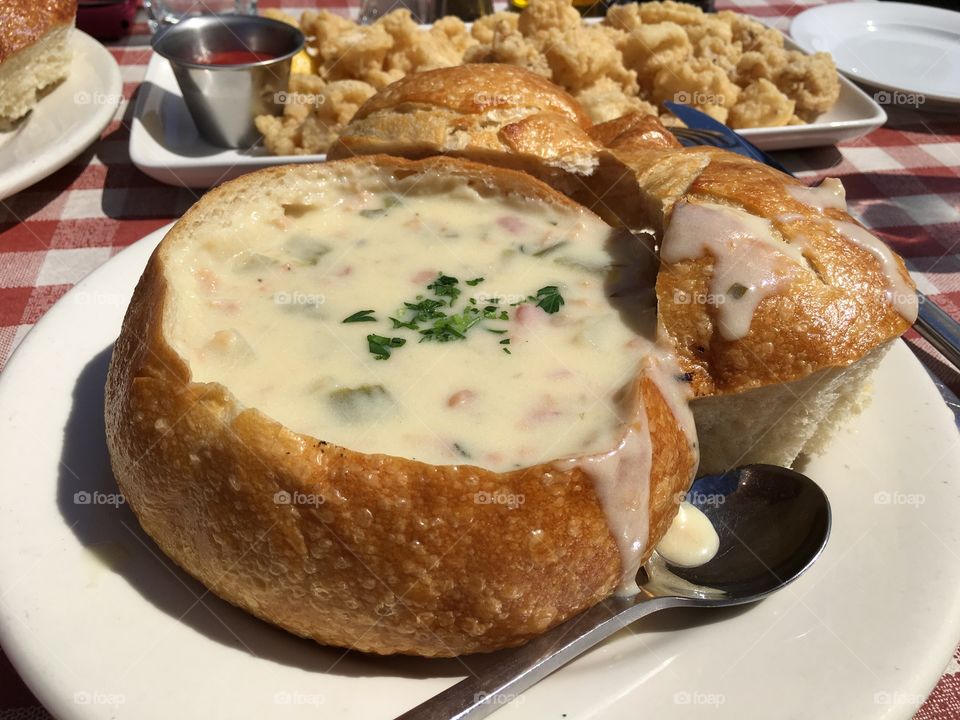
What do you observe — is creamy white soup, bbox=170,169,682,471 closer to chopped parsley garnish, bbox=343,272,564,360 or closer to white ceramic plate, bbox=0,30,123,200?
chopped parsley garnish, bbox=343,272,564,360

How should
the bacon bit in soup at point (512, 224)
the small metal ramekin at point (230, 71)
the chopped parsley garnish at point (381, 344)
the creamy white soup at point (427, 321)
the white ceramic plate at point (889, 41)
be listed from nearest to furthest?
the creamy white soup at point (427, 321) → the chopped parsley garnish at point (381, 344) → the bacon bit in soup at point (512, 224) → the small metal ramekin at point (230, 71) → the white ceramic plate at point (889, 41)

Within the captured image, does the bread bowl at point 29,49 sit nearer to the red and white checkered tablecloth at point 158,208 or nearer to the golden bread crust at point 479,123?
the red and white checkered tablecloth at point 158,208

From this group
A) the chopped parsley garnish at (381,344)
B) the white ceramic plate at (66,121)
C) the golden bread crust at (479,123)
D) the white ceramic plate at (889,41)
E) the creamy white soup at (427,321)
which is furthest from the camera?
the white ceramic plate at (889,41)

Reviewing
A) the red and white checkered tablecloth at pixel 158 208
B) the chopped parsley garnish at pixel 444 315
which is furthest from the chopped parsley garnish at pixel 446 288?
the red and white checkered tablecloth at pixel 158 208

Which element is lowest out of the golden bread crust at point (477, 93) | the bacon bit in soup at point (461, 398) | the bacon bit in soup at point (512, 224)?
the bacon bit in soup at point (461, 398)

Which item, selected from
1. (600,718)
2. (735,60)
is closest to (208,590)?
(600,718)

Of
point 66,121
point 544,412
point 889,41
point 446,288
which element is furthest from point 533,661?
point 889,41

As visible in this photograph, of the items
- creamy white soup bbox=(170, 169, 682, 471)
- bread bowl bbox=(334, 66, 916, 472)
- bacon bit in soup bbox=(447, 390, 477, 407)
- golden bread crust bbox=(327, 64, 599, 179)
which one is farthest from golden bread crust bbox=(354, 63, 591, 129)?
bacon bit in soup bbox=(447, 390, 477, 407)
